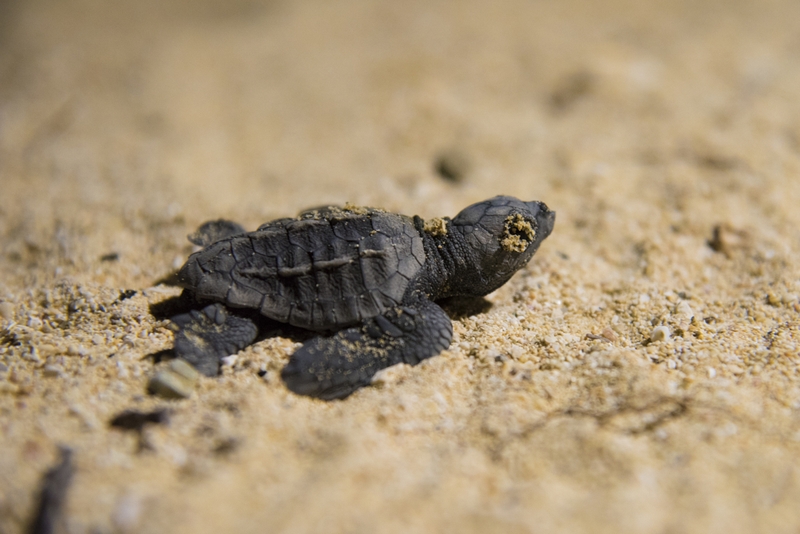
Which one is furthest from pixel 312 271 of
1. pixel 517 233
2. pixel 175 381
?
pixel 517 233

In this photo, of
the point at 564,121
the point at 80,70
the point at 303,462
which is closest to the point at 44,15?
the point at 80,70

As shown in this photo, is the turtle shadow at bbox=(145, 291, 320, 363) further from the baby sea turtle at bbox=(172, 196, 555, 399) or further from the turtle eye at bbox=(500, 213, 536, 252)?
the turtle eye at bbox=(500, 213, 536, 252)

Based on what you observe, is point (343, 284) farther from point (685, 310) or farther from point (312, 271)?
point (685, 310)

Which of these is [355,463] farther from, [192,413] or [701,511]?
[701,511]

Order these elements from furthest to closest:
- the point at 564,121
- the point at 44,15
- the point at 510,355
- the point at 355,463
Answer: the point at 44,15, the point at 564,121, the point at 510,355, the point at 355,463

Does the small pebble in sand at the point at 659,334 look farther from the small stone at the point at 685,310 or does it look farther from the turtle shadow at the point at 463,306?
the turtle shadow at the point at 463,306

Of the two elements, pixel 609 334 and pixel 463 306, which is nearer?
pixel 609 334

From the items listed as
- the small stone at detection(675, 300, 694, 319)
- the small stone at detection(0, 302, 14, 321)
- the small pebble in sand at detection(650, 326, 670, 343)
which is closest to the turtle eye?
the small pebble in sand at detection(650, 326, 670, 343)
